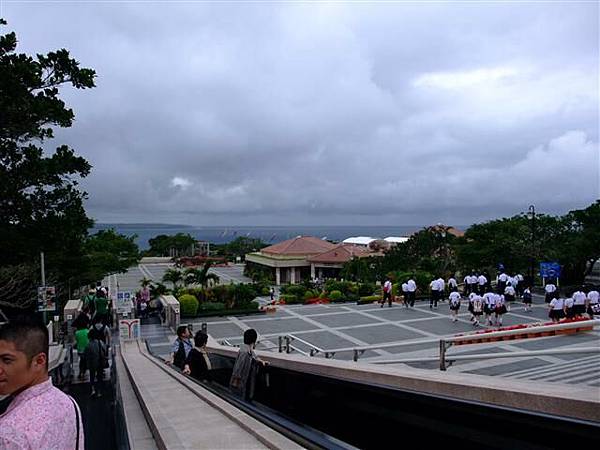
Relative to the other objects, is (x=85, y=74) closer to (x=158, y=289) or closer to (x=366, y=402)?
(x=366, y=402)

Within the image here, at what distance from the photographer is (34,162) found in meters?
11.5

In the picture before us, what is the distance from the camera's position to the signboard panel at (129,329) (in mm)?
15031

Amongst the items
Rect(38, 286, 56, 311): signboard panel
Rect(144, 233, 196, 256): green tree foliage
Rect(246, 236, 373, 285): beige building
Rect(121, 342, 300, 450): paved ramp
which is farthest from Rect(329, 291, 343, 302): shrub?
Rect(144, 233, 196, 256): green tree foliage

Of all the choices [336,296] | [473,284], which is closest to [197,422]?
[473,284]

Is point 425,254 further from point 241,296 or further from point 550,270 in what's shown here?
point 241,296

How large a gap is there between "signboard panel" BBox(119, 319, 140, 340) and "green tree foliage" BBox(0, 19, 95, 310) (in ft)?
11.1

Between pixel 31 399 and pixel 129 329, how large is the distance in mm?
13961

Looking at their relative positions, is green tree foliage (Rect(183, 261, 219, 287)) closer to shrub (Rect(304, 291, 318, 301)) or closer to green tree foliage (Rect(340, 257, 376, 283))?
shrub (Rect(304, 291, 318, 301))

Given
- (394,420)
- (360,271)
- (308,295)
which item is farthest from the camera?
(360,271)

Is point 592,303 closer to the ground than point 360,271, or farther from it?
closer to the ground

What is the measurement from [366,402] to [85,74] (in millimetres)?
10869

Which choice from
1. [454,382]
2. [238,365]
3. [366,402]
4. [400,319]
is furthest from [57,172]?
[400,319]

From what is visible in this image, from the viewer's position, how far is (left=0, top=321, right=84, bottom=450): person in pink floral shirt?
1.96m

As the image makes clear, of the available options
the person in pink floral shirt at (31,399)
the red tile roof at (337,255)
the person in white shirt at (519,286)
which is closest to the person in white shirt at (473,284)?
the person in white shirt at (519,286)
